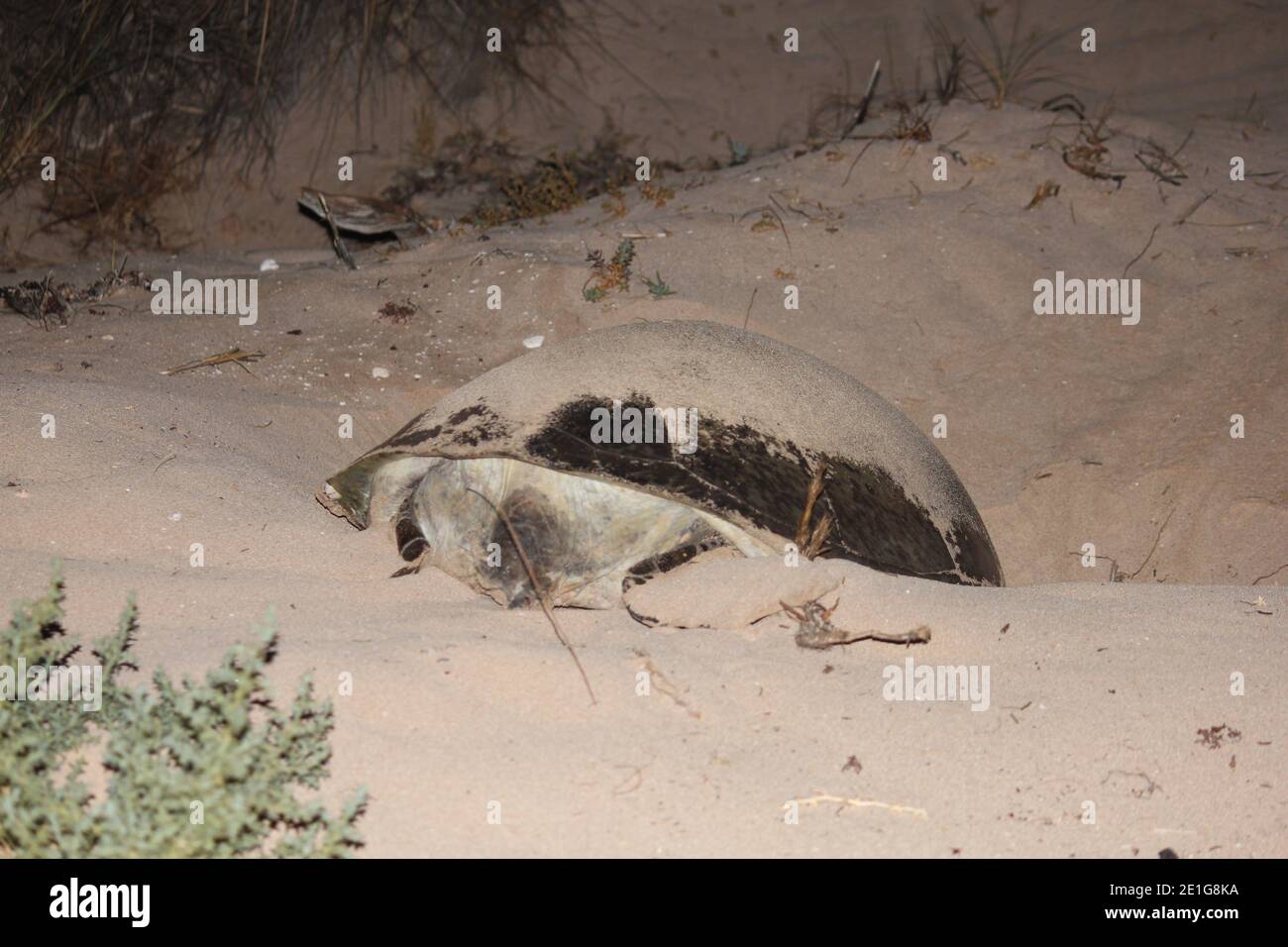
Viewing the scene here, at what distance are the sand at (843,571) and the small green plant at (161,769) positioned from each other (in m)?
0.15

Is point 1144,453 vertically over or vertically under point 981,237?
under

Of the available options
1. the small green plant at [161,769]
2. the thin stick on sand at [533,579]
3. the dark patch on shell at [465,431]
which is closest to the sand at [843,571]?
the thin stick on sand at [533,579]

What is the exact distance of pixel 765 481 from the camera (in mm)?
2486

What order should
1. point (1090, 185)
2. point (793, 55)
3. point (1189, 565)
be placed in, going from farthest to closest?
1. point (793, 55)
2. point (1090, 185)
3. point (1189, 565)

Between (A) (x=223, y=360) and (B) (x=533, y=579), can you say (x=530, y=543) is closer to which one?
(B) (x=533, y=579)

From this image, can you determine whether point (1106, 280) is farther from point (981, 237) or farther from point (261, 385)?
point (261, 385)

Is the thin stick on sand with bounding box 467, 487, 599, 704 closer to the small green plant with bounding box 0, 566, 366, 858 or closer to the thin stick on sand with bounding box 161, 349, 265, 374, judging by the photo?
the small green plant with bounding box 0, 566, 366, 858

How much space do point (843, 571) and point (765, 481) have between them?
269mm

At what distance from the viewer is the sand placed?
1.87 meters

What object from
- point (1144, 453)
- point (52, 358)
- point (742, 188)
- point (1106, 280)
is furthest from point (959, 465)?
point (52, 358)

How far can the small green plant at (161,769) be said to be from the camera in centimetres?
154

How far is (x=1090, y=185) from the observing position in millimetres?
5043

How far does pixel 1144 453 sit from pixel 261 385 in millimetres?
3003
